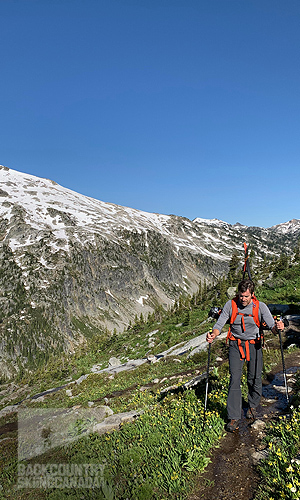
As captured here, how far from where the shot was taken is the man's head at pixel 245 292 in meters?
7.04

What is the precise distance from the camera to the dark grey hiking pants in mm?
7121

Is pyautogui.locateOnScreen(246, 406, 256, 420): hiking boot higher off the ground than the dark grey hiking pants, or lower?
lower

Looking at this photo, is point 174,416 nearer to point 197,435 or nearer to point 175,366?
point 197,435

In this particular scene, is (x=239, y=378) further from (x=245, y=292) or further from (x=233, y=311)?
(x=245, y=292)

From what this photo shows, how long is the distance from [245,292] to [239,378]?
2.30 meters

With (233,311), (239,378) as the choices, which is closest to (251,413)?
(239,378)

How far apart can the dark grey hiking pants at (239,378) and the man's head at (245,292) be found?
1157mm

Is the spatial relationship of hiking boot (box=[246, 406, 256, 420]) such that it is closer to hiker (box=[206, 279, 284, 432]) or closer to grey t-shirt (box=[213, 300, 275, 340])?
hiker (box=[206, 279, 284, 432])

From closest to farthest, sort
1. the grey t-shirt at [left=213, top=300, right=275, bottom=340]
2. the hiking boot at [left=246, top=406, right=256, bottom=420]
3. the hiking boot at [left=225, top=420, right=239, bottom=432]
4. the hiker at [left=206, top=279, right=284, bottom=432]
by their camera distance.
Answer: the hiking boot at [left=225, top=420, right=239, bottom=432], the hiker at [left=206, top=279, right=284, bottom=432], the grey t-shirt at [left=213, top=300, right=275, bottom=340], the hiking boot at [left=246, top=406, right=256, bottom=420]

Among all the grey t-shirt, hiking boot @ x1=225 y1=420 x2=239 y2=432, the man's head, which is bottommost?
hiking boot @ x1=225 y1=420 x2=239 y2=432

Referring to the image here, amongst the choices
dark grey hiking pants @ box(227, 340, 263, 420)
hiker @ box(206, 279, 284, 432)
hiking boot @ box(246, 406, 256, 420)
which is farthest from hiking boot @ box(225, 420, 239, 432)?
hiking boot @ box(246, 406, 256, 420)

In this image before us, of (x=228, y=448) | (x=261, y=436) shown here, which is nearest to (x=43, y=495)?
(x=228, y=448)

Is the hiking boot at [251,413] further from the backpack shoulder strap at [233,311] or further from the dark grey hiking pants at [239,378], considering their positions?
the backpack shoulder strap at [233,311]

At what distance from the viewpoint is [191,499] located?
200 inches
